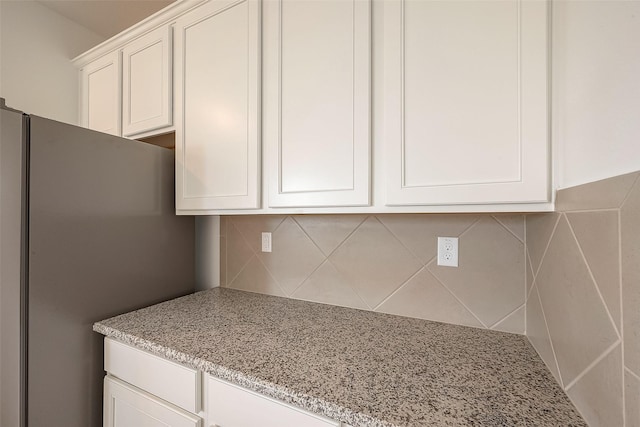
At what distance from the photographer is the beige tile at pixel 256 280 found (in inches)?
61.5

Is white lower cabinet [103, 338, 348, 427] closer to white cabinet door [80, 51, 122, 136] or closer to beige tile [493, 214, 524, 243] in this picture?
beige tile [493, 214, 524, 243]

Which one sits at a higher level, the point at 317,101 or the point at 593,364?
the point at 317,101

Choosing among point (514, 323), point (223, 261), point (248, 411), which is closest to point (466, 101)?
point (514, 323)

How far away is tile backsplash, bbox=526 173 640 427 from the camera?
0.43 metres

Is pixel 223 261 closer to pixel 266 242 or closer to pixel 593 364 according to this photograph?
pixel 266 242

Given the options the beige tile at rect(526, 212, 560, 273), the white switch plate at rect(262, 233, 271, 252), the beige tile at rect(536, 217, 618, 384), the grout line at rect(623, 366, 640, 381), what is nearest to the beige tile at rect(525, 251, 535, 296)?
the beige tile at rect(526, 212, 560, 273)

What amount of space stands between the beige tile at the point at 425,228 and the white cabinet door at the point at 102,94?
65.7 inches

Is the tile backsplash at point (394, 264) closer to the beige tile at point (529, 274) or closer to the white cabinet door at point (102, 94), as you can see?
the beige tile at point (529, 274)

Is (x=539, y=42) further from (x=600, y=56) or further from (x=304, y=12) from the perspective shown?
(x=304, y=12)

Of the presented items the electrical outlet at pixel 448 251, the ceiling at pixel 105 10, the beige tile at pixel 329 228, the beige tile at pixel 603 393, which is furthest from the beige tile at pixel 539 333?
the ceiling at pixel 105 10

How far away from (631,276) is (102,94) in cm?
238

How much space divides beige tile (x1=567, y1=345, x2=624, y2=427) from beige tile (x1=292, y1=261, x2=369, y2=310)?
31.4 inches

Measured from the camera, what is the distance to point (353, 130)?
1005 millimetres

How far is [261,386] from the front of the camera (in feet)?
2.46
